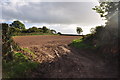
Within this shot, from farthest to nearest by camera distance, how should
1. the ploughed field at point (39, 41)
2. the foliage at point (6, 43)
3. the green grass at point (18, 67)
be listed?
the ploughed field at point (39, 41) < the foliage at point (6, 43) < the green grass at point (18, 67)

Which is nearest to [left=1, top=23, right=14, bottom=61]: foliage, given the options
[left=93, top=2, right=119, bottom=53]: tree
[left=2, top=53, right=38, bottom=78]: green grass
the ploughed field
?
[left=2, top=53, right=38, bottom=78]: green grass

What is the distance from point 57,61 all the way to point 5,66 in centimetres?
358

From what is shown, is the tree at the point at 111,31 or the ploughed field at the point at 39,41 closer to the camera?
the tree at the point at 111,31

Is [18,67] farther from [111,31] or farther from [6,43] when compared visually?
[111,31]

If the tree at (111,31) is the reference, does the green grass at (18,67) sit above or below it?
below

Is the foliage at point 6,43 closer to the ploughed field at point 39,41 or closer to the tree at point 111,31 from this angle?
the ploughed field at point 39,41

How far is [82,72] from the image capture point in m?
8.73

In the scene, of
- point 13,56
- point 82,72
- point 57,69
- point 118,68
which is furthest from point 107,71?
point 13,56

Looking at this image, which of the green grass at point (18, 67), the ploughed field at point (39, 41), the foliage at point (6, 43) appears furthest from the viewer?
the ploughed field at point (39, 41)

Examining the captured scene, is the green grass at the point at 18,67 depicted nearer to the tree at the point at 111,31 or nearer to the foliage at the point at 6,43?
the foliage at the point at 6,43

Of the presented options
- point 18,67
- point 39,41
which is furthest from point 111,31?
point 39,41

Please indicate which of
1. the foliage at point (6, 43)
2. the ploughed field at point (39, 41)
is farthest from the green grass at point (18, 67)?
the ploughed field at point (39, 41)

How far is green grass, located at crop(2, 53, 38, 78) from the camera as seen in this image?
8.11 m

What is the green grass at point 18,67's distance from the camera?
8.11m
